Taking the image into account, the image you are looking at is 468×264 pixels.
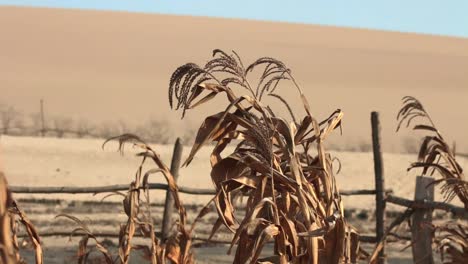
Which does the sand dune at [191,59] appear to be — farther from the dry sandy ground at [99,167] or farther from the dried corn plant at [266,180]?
the dried corn plant at [266,180]

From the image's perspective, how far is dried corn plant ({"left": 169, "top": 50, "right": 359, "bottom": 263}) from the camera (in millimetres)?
2549

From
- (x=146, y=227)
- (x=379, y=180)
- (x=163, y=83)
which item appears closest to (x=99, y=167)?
(x=379, y=180)

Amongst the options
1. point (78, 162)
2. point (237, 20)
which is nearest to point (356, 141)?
point (78, 162)

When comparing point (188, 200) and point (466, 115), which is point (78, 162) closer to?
point (188, 200)

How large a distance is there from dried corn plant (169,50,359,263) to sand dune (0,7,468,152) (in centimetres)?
2277

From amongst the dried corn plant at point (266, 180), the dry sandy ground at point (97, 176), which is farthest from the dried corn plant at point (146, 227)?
the dry sandy ground at point (97, 176)

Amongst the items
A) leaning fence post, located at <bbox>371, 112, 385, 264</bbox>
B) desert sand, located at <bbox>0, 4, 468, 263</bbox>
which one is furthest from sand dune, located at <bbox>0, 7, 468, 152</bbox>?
leaning fence post, located at <bbox>371, 112, 385, 264</bbox>

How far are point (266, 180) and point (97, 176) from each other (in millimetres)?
14048

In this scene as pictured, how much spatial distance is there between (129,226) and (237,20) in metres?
55.3

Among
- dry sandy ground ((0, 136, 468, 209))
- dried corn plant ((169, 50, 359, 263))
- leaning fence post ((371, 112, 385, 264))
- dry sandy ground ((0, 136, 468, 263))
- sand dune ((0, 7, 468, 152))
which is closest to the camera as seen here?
dried corn plant ((169, 50, 359, 263))

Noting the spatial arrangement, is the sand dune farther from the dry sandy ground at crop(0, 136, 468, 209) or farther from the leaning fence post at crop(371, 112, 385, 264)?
the leaning fence post at crop(371, 112, 385, 264)

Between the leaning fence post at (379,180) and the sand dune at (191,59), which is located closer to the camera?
the leaning fence post at (379,180)

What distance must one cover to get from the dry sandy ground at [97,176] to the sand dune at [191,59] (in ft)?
24.9

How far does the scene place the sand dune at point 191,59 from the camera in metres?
31.3
